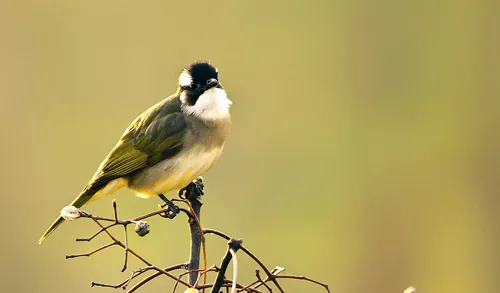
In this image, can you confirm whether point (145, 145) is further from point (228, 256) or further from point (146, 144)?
point (228, 256)

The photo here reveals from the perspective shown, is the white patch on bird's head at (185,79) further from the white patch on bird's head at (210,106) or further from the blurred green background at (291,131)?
the blurred green background at (291,131)

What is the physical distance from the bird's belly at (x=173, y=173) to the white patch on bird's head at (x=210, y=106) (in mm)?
211

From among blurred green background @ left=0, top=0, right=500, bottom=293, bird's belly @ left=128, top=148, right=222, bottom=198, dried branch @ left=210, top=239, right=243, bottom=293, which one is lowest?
dried branch @ left=210, top=239, right=243, bottom=293

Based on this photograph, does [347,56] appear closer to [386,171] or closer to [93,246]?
[386,171]

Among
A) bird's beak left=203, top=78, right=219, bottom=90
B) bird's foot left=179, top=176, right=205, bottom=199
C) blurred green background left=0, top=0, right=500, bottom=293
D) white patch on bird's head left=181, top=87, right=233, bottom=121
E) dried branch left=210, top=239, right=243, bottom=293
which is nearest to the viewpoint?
dried branch left=210, top=239, right=243, bottom=293

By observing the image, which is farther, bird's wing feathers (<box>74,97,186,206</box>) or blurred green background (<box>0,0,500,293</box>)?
blurred green background (<box>0,0,500,293</box>)

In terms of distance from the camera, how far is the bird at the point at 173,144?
507 cm

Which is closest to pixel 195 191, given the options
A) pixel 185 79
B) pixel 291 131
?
pixel 185 79

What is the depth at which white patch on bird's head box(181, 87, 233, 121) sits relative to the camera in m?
5.28

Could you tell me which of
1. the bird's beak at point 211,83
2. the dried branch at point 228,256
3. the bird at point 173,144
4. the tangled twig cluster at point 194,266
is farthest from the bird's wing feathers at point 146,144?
the dried branch at point 228,256

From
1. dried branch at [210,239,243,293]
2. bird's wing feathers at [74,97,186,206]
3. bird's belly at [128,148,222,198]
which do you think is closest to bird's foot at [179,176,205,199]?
bird's belly at [128,148,222,198]

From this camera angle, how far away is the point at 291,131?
13.9 meters

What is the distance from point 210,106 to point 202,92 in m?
0.11

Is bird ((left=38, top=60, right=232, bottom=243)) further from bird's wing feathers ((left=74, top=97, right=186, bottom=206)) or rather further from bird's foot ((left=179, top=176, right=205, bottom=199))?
bird's foot ((left=179, top=176, right=205, bottom=199))
